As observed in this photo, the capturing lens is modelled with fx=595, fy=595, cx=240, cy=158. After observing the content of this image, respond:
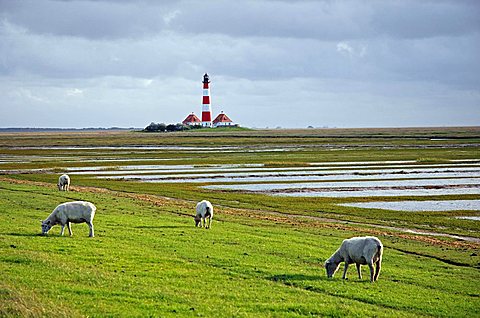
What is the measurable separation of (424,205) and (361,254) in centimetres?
2790

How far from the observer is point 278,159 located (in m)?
96.9

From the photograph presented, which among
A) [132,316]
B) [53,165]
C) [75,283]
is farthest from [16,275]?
[53,165]

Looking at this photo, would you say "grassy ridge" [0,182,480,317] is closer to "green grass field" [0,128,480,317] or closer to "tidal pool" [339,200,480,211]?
"green grass field" [0,128,480,317]

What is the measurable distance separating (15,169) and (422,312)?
69.2 meters

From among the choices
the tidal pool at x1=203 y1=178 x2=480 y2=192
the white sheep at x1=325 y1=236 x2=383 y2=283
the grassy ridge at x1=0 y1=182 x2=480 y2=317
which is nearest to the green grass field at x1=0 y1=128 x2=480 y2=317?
the grassy ridge at x1=0 y1=182 x2=480 y2=317

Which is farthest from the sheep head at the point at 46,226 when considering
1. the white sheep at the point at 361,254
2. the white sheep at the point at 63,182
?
the white sheep at the point at 63,182

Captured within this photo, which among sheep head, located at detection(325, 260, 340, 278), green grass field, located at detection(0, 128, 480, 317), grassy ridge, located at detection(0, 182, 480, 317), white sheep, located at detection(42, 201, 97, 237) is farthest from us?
white sheep, located at detection(42, 201, 97, 237)

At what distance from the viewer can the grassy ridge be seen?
15320 mm

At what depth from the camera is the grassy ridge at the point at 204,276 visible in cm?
1532

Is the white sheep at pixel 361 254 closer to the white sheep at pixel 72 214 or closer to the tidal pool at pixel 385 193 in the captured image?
the white sheep at pixel 72 214

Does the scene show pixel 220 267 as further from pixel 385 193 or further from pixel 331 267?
pixel 385 193

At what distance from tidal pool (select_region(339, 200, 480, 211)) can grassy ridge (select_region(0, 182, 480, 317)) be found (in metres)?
14.5

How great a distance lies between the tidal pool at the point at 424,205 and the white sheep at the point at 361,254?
942 inches

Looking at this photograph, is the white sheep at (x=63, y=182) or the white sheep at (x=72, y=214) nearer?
the white sheep at (x=72, y=214)
